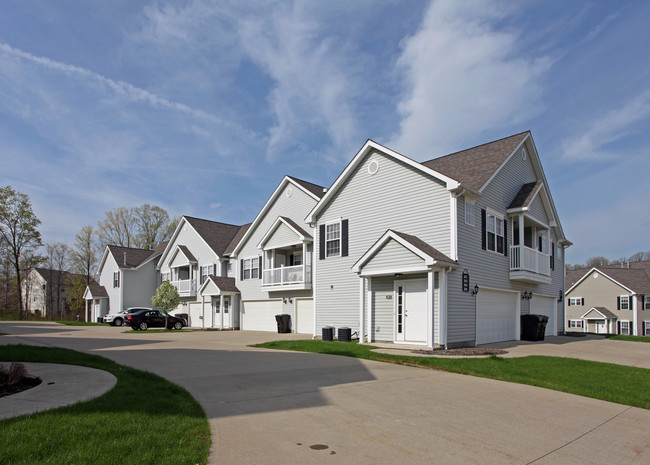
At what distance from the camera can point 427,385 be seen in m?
9.29

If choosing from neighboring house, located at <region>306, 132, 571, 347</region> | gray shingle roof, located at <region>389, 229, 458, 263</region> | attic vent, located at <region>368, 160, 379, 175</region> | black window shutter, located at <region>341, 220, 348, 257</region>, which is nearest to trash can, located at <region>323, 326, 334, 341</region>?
neighboring house, located at <region>306, 132, 571, 347</region>

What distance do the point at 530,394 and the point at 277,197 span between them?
2212cm

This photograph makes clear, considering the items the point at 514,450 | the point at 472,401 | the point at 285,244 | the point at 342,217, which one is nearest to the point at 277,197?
the point at 285,244

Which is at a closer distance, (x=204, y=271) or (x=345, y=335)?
(x=345, y=335)

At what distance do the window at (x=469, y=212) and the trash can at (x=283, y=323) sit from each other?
13.0 meters

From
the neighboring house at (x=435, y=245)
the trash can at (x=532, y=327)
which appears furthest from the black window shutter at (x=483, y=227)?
the trash can at (x=532, y=327)

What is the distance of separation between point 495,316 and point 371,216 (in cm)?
664

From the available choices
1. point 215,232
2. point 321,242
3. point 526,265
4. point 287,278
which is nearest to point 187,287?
point 215,232

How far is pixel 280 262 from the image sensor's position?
28828 millimetres

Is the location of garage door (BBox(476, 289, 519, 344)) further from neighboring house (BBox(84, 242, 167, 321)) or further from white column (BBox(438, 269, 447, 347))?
neighboring house (BBox(84, 242, 167, 321))

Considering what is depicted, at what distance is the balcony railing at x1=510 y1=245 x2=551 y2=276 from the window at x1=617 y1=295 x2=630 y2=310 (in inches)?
1361

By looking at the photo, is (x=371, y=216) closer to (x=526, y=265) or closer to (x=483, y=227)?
(x=483, y=227)

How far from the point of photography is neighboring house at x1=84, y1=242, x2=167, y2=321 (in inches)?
1633

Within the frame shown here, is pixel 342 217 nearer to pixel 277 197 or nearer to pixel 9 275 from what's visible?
pixel 277 197
